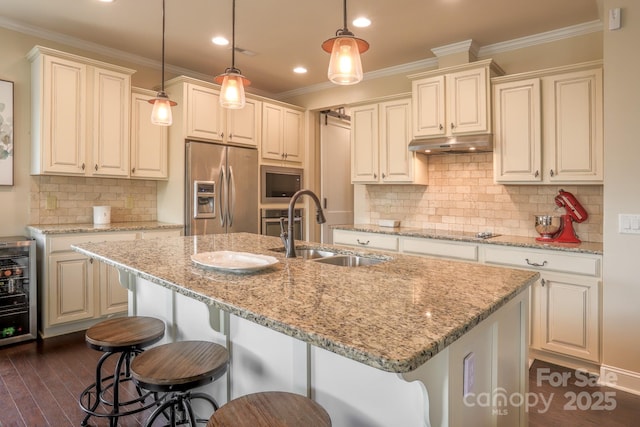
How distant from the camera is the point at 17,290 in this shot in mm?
3139

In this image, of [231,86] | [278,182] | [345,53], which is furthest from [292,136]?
[345,53]

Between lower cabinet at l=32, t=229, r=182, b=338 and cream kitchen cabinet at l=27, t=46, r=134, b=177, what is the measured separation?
630 millimetres

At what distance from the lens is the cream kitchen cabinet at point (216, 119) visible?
3.99m

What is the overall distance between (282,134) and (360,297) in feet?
13.1

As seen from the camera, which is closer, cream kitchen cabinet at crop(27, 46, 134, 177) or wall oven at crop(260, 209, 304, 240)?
cream kitchen cabinet at crop(27, 46, 134, 177)

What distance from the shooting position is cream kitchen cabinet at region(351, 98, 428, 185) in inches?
155

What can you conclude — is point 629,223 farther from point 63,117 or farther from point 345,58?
point 63,117

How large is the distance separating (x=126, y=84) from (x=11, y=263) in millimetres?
1886

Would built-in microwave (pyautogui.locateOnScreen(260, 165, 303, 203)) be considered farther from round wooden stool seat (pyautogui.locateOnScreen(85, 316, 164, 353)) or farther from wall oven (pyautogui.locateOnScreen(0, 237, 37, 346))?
round wooden stool seat (pyautogui.locateOnScreen(85, 316, 164, 353))

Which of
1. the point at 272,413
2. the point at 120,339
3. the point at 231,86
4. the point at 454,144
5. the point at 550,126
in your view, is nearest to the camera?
the point at 272,413

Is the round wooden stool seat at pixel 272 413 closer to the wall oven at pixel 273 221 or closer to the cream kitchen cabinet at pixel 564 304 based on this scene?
the cream kitchen cabinet at pixel 564 304

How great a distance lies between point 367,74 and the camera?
182 inches

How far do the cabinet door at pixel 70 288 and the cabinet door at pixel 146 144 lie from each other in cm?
100

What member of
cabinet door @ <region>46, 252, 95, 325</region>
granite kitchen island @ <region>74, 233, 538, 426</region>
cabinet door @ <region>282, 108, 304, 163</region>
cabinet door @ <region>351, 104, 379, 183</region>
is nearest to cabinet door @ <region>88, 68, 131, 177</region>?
cabinet door @ <region>46, 252, 95, 325</region>
